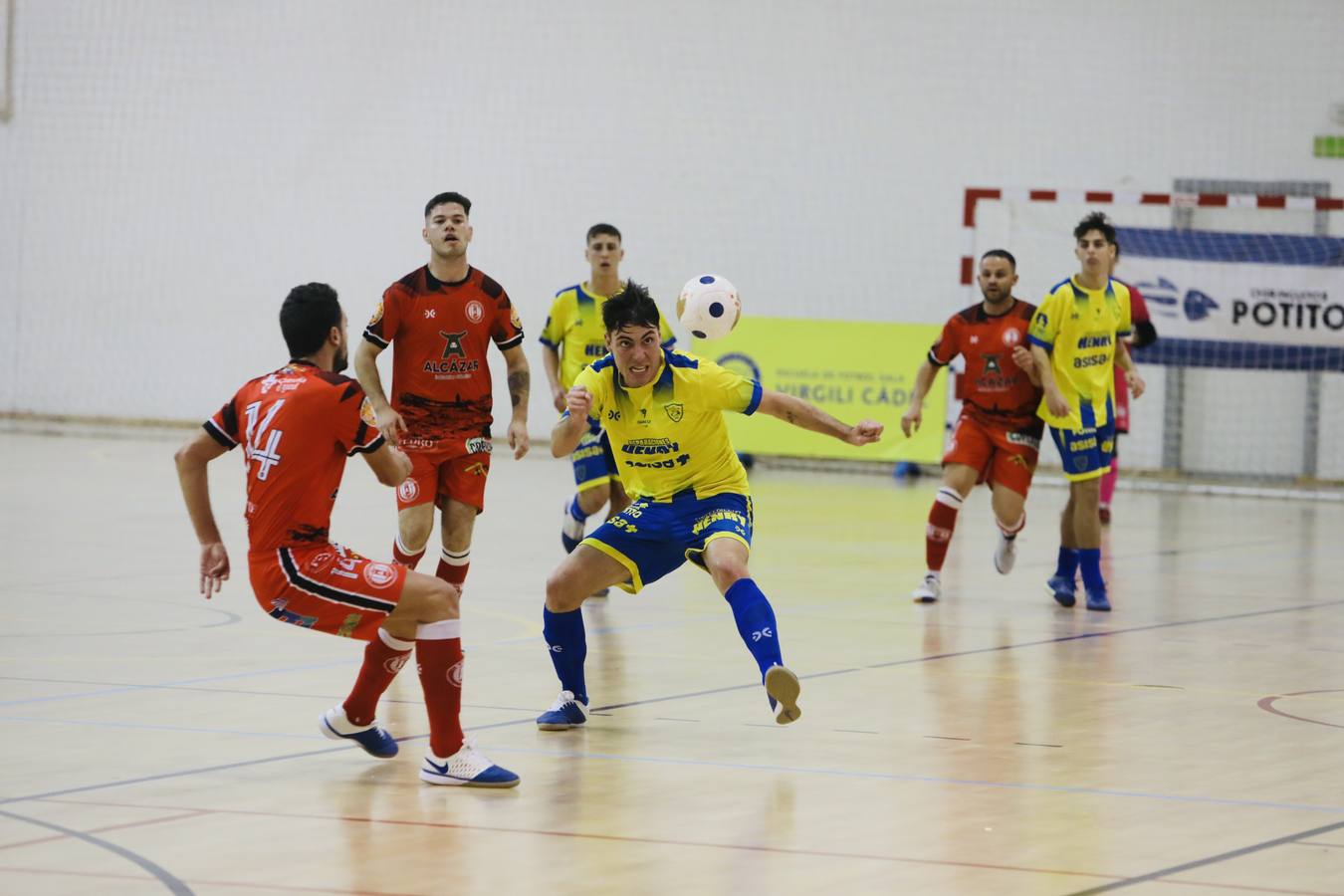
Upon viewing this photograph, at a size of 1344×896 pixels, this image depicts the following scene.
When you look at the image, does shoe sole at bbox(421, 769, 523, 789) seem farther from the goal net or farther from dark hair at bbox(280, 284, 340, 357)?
the goal net

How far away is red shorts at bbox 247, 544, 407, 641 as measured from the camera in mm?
5672

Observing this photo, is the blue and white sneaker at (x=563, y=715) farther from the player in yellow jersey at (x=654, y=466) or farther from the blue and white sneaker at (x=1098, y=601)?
the blue and white sneaker at (x=1098, y=601)

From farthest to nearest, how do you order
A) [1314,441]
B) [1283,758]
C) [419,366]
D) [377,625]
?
[1314,441], [419,366], [1283,758], [377,625]

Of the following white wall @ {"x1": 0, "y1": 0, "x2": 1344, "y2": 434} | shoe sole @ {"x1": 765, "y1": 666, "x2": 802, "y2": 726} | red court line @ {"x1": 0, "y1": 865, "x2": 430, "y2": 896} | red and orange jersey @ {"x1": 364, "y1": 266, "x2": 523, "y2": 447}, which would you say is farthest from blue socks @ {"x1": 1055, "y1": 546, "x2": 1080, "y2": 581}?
white wall @ {"x1": 0, "y1": 0, "x2": 1344, "y2": 434}

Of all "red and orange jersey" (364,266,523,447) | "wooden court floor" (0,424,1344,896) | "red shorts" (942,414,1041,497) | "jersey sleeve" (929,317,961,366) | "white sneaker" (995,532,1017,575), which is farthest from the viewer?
"white sneaker" (995,532,1017,575)

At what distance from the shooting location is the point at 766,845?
5.14 m

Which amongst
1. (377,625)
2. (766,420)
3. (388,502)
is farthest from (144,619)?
(766,420)

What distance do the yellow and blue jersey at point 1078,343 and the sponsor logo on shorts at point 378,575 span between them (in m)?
6.02

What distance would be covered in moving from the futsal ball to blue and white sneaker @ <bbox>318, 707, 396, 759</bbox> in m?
2.68

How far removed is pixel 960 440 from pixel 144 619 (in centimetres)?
496

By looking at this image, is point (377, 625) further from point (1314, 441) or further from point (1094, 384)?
point (1314, 441)

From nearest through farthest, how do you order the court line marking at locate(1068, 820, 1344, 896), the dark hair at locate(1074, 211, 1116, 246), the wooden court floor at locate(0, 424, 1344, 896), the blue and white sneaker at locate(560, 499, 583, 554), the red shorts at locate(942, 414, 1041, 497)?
the court line marking at locate(1068, 820, 1344, 896) < the wooden court floor at locate(0, 424, 1344, 896) < the dark hair at locate(1074, 211, 1116, 246) < the red shorts at locate(942, 414, 1041, 497) < the blue and white sneaker at locate(560, 499, 583, 554)

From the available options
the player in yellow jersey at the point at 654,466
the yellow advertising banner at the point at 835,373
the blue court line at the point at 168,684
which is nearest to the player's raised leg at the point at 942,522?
the player in yellow jersey at the point at 654,466

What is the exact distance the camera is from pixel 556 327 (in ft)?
37.6
